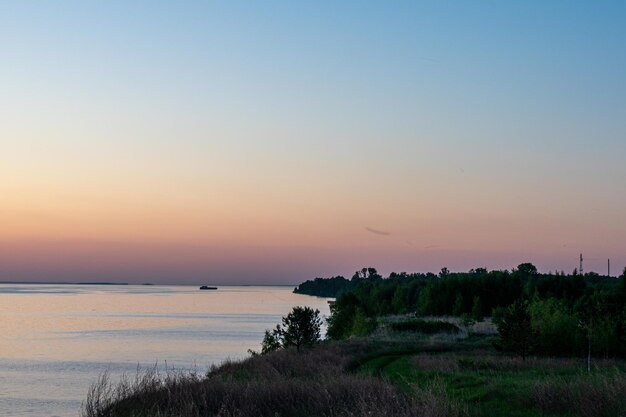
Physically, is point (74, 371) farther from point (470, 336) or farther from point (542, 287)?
point (542, 287)

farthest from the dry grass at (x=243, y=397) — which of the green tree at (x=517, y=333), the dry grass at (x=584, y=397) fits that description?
the green tree at (x=517, y=333)

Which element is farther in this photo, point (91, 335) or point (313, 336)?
point (91, 335)

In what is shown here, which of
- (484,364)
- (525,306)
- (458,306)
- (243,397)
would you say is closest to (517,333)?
(484,364)

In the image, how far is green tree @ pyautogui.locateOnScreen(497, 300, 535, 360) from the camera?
49.3 meters

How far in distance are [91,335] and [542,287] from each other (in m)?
65.8

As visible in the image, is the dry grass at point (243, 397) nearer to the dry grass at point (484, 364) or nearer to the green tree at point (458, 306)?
the dry grass at point (484, 364)

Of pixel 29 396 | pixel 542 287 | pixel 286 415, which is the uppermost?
pixel 542 287

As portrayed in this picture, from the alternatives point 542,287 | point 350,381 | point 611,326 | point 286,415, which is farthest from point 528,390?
point 542,287

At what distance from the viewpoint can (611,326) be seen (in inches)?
2288

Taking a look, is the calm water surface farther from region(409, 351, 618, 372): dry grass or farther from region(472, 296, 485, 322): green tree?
region(472, 296, 485, 322): green tree

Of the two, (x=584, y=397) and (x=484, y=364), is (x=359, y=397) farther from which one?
(x=484, y=364)

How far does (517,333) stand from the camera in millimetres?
49344

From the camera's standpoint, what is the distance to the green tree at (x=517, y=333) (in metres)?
49.3

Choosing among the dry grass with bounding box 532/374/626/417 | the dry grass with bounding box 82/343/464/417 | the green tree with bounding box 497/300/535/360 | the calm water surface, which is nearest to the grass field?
the dry grass with bounding box 532/374/626/417
